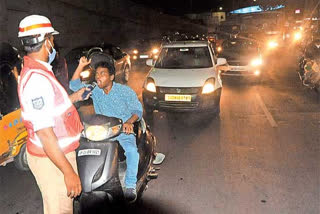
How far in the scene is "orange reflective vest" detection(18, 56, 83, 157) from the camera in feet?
7.80

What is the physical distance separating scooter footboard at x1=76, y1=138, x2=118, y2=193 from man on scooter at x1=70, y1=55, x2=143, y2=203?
33cm

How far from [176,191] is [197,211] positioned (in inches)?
22.2

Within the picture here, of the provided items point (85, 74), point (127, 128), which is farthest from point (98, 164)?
point (85, 74)

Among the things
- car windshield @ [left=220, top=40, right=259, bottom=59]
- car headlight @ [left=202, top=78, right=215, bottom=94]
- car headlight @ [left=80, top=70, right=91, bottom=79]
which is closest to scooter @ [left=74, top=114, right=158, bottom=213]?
car headlight @ [left=202, top=78, right=215, bottom=94]

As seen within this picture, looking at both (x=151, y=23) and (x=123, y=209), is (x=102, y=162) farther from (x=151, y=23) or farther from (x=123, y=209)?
(x=151, y=23)

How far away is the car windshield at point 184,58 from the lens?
880cm

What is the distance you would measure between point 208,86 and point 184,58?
170 cm

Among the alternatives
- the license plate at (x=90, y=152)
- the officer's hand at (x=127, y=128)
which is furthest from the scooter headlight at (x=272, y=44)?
the license plate at (x=90, y=152)

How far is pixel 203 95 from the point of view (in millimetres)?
7562

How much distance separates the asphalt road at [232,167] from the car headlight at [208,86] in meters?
0.69

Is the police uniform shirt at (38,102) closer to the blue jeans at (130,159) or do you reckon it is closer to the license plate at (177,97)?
the blue jeans at (130,159)

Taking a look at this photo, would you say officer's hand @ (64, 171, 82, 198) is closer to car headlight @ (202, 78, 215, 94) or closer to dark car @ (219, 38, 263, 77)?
car headlight @ (202, 78, 215, 94)

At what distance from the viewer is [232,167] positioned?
5227 mm

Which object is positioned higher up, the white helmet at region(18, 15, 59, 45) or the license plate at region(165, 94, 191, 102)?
the white helmet at region(18, 15, 59, 45)
